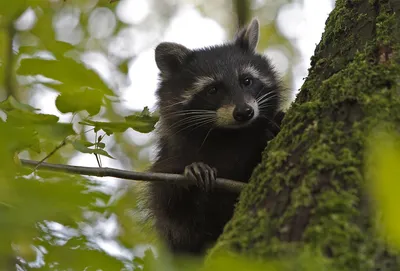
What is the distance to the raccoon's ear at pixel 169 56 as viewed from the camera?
586cm

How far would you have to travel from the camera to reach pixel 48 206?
4.99 ft

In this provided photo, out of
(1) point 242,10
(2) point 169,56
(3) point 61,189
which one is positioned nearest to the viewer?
(3) point 61,189

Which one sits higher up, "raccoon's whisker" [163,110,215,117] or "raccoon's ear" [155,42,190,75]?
"raccoon's ear" [155,42,190,75]

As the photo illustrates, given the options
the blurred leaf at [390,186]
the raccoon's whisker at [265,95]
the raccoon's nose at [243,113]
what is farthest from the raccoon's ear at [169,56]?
the blurred leaf at [390,186]

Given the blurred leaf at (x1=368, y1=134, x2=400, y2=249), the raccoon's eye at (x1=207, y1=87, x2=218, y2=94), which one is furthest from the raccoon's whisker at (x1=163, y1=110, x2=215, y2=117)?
the blurred leaf at (x1=368, y1=134, x2=400, y2=249)

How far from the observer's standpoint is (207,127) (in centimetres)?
514

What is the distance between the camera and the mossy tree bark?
7.10ft

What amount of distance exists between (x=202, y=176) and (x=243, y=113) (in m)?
0.98

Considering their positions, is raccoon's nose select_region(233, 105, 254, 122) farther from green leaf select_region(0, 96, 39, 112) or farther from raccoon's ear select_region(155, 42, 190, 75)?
green leaf select_region(0, 96, 39, 112)

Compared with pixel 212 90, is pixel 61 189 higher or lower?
lower

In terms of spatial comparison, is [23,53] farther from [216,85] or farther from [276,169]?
[216,85]

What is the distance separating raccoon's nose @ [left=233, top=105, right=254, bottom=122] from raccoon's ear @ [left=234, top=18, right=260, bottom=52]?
3.99ft

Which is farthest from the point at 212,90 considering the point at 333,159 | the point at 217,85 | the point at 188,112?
the point at 333,159

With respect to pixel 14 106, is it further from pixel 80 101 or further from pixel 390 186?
pixel 390 186
